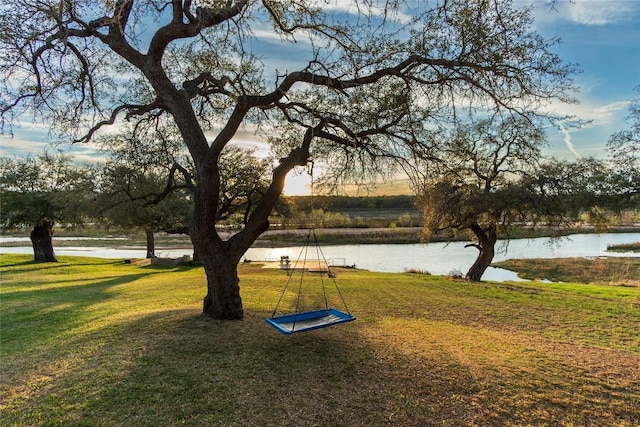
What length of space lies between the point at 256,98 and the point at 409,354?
181 inches

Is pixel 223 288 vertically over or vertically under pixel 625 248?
over

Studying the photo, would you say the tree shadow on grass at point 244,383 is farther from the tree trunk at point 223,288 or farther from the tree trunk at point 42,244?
the tree trunk at point 42,244

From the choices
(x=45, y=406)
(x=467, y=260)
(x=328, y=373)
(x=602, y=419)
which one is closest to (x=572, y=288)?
(x=467, y=260)

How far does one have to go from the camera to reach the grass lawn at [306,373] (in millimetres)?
3736

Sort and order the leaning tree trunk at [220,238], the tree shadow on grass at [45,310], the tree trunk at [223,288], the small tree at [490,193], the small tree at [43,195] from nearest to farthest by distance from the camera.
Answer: the leaning tree trunk at [220,238]
the tree trunk at [223,288]
the tree shadow on grass at [45,310]
the small tree at [490,193]
the small tree at [43,195]

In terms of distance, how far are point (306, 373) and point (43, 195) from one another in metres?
24.6

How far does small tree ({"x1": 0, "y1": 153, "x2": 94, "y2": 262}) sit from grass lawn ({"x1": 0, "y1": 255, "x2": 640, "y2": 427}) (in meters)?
15.3

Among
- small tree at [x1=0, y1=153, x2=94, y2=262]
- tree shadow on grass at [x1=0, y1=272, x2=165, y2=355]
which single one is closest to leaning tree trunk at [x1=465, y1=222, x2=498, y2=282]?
tree shadow on grass at [x1=0, y1=272, x2=165, y2=355]

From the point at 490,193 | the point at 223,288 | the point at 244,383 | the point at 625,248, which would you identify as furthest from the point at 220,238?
the point at 625,248

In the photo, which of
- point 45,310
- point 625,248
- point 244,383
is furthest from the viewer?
A: point 625,248

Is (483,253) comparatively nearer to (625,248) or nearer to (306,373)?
(306,373)

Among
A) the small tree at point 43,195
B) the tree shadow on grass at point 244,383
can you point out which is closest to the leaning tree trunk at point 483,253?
the tree shadow on grass at point 244,383

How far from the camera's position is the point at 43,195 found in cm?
2262

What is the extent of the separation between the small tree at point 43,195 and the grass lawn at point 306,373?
15.3 meters
